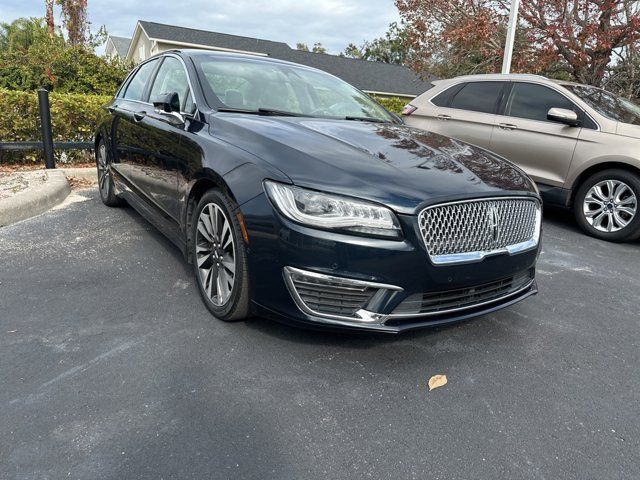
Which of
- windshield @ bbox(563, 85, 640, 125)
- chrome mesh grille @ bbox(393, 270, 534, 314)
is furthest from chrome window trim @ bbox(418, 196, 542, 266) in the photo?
windshield @ bbox(563, 85, 640, 125)

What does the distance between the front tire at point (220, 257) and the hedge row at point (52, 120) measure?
208 inches

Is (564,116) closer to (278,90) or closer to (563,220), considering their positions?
(563,220)

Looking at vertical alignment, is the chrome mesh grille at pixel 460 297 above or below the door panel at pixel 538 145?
below

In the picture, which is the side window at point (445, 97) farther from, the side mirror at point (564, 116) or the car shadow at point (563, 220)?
the car shadow at point (563, 220)

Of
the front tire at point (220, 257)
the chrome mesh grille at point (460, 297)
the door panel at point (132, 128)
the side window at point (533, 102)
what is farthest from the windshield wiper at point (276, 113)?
the side window at point (533, 102)

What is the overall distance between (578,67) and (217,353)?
11.1 metres

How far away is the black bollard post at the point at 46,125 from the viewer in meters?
6.37

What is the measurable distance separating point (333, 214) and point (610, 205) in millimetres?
4310

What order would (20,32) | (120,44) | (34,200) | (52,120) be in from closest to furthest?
(34,200), (52,120), (20,32), (120,44)

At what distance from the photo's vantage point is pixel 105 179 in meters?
5.51

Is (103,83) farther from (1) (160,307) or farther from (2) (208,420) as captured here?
(2) (208,420)

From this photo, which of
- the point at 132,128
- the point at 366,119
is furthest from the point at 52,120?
the point at 366,119

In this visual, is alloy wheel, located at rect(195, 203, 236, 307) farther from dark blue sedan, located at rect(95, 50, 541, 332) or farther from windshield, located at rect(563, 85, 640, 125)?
windshield, located at rect(563, 85, 640, 125)

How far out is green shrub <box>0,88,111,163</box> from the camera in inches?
274
